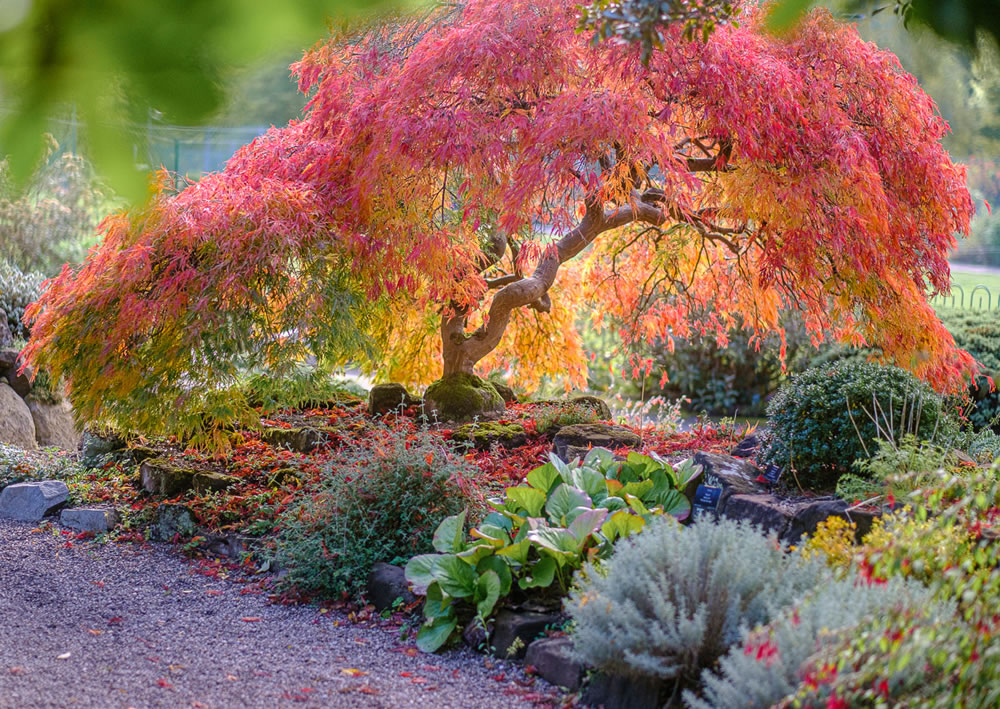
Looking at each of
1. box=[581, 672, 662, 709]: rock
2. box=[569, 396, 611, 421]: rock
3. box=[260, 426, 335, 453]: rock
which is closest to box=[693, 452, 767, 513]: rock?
box=[581, 672, 662, 709]: rock

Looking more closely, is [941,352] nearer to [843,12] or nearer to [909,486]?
[909,486]

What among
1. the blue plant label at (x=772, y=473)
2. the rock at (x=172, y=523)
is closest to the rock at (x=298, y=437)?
the rock at (x=172, y=523)

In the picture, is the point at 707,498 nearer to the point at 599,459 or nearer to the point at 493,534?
the point at 599,459

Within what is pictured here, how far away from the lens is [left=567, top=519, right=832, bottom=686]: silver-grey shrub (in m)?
2.57

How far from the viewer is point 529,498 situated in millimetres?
3801

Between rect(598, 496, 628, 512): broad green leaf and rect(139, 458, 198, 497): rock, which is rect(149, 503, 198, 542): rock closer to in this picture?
rect(139, 458, 198, 497): rock

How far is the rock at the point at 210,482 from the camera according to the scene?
5008 mm

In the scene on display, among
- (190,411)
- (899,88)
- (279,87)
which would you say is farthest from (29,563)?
(899,88)

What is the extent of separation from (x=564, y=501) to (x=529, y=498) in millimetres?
168


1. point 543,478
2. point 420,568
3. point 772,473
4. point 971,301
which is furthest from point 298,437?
point 971,301

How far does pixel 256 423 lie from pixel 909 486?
364 centimetres

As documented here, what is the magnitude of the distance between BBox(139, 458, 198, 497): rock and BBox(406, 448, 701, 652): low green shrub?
1965 millimetres

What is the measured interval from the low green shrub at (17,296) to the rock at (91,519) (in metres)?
2.64

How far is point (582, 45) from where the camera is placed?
4.50 metres
